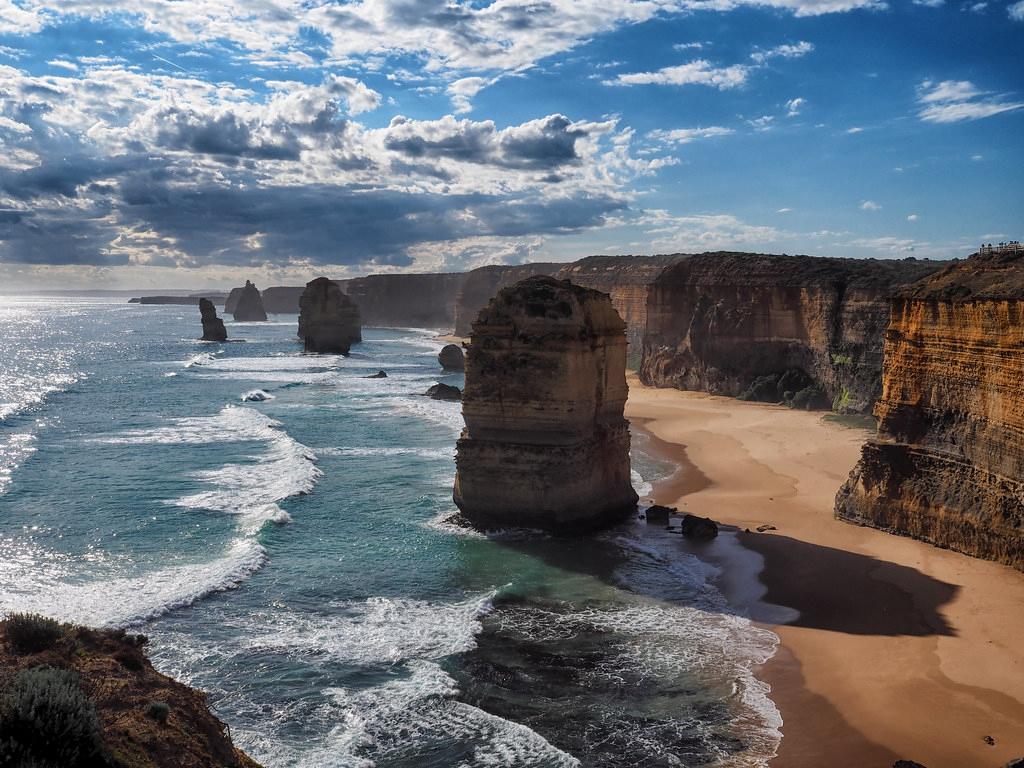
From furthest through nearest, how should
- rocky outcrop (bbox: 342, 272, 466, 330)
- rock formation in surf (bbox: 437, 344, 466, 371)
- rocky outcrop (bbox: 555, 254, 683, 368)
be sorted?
rocky outcrop (bbox: 342, 272, 466, 330) < rocky outcrop (bbox: 555, 254, 683, 368) < rock formation in surf (bbox: 437, 344, 466, 371)

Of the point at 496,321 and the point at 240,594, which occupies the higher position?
the point at 496,321

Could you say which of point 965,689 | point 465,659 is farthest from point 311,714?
point 965,689

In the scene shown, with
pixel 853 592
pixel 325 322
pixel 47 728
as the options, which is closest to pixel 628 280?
pixel 325 322

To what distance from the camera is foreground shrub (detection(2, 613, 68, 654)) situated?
9836mm

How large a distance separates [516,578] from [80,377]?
187 feet

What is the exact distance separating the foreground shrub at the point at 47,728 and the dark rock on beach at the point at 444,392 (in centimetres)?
4497

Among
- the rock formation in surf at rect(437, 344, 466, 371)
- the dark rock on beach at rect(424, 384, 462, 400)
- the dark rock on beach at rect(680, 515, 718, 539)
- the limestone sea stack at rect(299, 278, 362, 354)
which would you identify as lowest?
the dark rock on beach at rect(680, 515, 718, 539)

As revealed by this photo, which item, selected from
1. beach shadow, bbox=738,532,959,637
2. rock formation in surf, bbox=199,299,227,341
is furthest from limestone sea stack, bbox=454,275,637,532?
rock formation in surf, bbox=199,299,227,341

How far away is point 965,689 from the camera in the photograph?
15.0 meters

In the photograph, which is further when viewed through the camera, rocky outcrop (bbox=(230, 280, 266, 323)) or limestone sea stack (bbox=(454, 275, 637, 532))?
rocky outcrop (bbox=(230, 280, 266, 323))

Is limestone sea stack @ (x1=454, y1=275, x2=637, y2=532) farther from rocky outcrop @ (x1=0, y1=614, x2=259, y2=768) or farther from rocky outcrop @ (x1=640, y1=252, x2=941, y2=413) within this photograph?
rocky outcrop @ (x1=640, y1=252, x2=941, y2=413)

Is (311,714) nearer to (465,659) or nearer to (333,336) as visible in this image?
(465,659)

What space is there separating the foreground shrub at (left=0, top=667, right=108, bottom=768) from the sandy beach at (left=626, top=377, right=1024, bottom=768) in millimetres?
10146

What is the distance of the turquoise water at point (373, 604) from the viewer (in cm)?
1389
